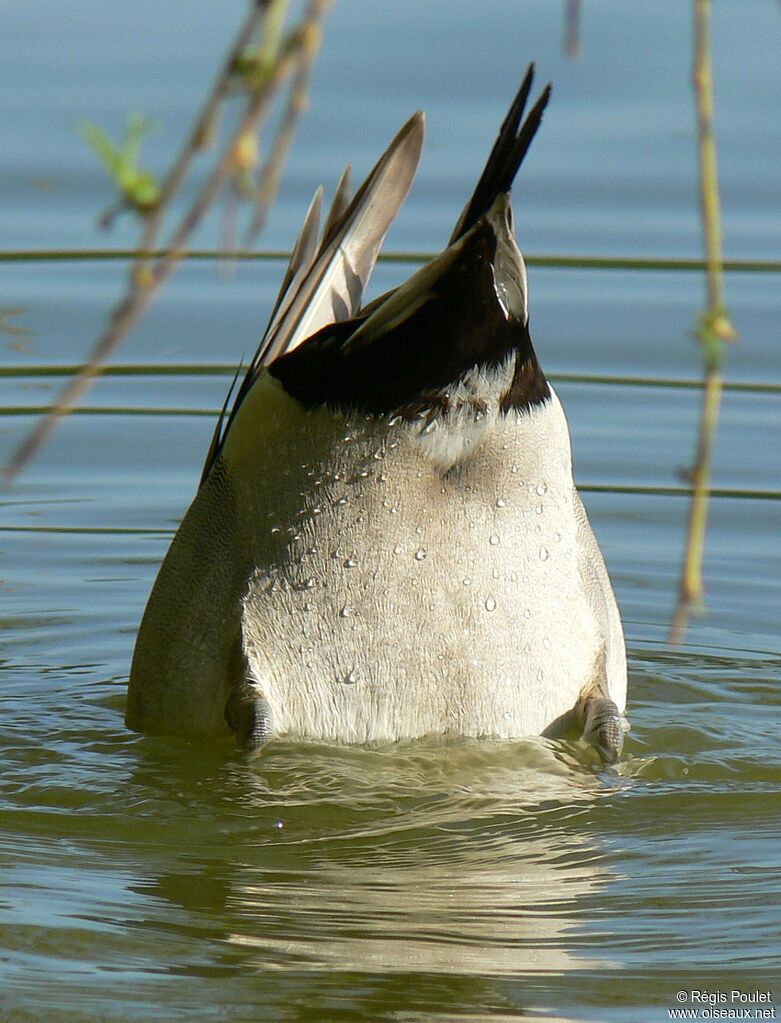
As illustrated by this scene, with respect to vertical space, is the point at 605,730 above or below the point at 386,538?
below

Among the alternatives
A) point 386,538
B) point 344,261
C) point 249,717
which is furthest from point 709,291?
point 344,261

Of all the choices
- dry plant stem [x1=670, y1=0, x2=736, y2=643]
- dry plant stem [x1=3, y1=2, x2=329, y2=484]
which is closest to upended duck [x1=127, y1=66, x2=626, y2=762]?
dry plant stem [x1=670, y1=0, x2=736, y2=643]

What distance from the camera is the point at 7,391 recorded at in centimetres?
736

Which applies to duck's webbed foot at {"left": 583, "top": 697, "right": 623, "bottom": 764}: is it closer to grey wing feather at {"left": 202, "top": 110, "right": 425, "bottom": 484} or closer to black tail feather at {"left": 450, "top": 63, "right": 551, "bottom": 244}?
grey wing feather at {"left": 202, "top": 110, "right": 425, "bottom": 484}

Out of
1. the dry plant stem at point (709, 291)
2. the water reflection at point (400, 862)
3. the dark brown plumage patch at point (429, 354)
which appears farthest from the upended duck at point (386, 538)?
the dry plant stem at point (709, 291)

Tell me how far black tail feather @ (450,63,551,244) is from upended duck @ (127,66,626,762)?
0.55 ft

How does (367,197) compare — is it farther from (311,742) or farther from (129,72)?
(129,72)

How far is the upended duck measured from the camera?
412 cm

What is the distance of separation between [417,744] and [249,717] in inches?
15.8

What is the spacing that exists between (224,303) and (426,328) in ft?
13.8

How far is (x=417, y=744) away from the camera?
4.29m

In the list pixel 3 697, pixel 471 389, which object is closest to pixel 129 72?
pixel 3 697

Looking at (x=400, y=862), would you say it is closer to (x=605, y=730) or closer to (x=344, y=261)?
(x=605, y=730)

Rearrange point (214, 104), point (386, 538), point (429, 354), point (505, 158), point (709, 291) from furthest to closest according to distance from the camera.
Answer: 1. point (386, 538)
2. point (429, 354)
3. point (505, 158)
4. point (709, 291)
5. point (214, 104)
